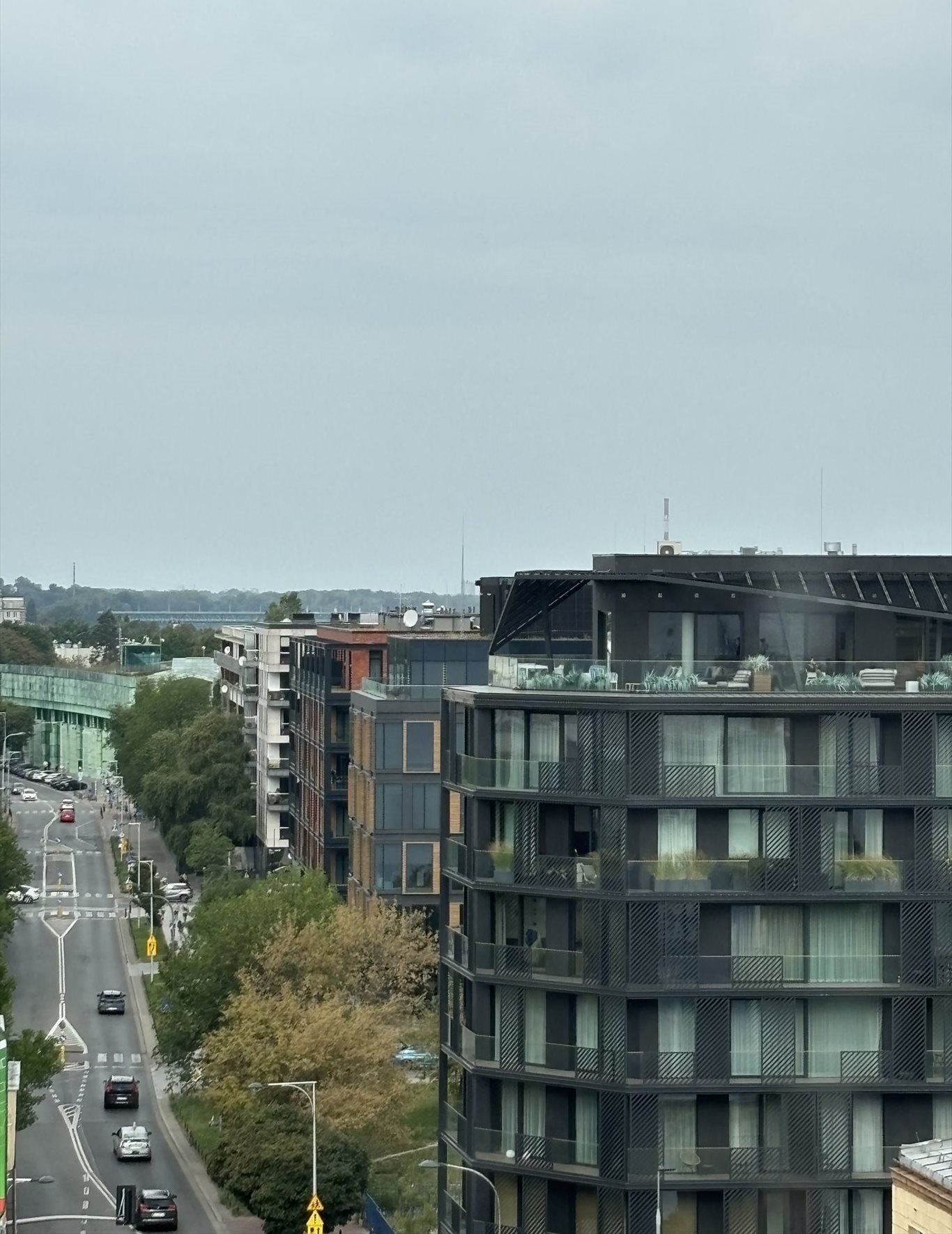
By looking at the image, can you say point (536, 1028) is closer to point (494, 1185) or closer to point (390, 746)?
point (494, 1185)

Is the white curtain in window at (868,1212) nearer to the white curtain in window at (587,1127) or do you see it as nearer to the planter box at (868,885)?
the white curtain in window at (587,1127)

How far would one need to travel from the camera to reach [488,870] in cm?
7000

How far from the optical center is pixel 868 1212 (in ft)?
216

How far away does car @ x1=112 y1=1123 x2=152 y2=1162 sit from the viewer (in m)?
99.8

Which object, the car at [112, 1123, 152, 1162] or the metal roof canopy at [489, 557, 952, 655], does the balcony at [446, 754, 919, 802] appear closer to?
the metal roof canopy at [489, 557, 952, 655]

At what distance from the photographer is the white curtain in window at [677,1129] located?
6606cm

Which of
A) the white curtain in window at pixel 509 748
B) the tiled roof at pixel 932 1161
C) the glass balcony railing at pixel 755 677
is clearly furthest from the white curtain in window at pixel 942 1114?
the tiled roof at pixel 932 1161

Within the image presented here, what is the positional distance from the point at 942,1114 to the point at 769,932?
651cm

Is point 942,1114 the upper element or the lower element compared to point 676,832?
lower

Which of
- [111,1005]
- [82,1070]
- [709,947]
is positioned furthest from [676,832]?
[111,1005]

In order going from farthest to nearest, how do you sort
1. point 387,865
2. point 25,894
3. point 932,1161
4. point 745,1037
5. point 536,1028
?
point 25,894, point 387,865, point 536,1028, point 745,1037, point 932,1161

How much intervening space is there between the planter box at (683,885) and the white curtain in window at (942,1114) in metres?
8.16

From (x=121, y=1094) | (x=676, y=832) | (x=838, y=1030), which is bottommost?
(x=121, y=1094)

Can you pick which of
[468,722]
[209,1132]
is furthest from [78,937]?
[468,722]
